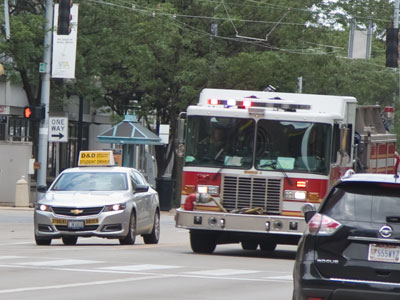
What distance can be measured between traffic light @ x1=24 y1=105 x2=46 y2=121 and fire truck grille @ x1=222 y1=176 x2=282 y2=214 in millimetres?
17422

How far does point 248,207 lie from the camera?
838 inches

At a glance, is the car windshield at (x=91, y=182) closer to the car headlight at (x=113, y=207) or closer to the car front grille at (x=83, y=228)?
the car headlight at (x=113, y=207)

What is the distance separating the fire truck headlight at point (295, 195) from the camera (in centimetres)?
2100

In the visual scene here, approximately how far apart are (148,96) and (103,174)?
2860cm

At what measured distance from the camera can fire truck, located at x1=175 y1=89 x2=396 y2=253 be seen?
21016mm

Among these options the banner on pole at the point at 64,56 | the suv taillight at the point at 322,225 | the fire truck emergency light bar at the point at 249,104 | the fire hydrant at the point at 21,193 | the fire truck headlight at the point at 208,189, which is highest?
the banner on pole at the point at 64,56

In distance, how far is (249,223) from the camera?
20.9 m

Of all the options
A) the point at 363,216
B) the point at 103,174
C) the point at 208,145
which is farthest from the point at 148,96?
the point at 363,216

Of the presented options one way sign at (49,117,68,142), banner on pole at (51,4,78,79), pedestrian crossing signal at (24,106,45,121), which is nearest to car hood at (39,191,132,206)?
pedestrian crossing signal at (24,106,45,121)

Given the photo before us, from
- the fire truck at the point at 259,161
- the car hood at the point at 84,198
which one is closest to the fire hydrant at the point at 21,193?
the car hood at the point at 84,198

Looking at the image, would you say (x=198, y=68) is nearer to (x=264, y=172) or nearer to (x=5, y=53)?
(x=5, y=53)

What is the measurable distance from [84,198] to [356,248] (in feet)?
42.7

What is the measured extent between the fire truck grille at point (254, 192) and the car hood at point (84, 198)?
3.00 meters

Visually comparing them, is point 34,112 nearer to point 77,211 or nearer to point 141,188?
point 141,188
